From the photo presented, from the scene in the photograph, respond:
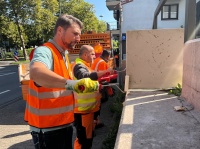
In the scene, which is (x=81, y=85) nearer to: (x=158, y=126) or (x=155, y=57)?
(x=158, y=126)

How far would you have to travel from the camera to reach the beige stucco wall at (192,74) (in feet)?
10.9

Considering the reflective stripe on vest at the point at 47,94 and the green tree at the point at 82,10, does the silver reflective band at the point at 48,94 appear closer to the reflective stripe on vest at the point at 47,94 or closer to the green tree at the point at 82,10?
the reflective stripe on vest at the point at 47,94

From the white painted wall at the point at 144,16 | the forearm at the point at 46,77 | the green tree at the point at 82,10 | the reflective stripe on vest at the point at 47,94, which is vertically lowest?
the reflective stripe on vest at the point at 47,94

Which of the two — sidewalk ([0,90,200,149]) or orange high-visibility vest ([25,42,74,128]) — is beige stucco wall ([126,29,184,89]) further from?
orange high-visibility vest ([25,42,74,128])

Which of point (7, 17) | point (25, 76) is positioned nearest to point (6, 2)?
point (7, 17)

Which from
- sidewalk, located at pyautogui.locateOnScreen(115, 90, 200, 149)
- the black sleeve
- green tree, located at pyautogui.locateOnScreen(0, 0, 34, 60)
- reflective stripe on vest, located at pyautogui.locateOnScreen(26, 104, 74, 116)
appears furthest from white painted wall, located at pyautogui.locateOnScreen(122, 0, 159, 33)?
reflective stripe on vest, located at pyautogui.locateOnScreen(26, 104, 74, 116)

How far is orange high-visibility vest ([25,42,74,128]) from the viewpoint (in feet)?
6.77

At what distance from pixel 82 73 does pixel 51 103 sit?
3.77 ft

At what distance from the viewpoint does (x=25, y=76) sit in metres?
6.46

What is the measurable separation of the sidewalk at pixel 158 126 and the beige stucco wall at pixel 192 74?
0.48 ft

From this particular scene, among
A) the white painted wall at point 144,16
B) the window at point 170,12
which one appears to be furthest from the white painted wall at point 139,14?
the window at point 170,12

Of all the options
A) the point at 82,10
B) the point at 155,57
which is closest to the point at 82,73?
the point at 155,57

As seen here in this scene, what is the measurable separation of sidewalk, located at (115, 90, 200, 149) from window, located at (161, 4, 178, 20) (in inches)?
748

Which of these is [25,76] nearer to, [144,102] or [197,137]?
[144,102]
